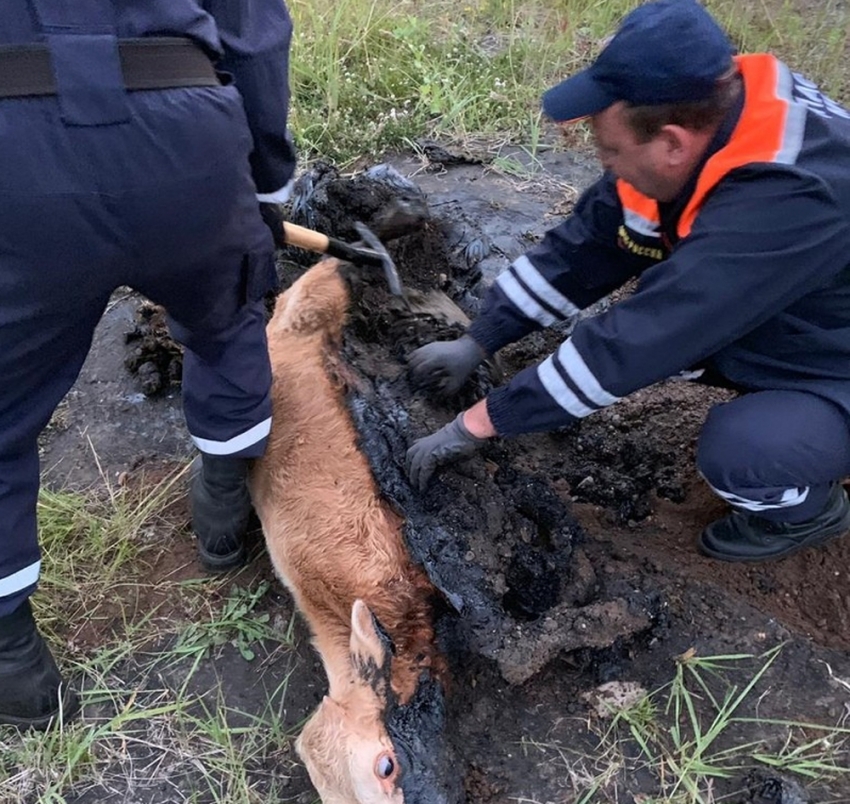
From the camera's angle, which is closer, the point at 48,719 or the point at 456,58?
the point at 48,719

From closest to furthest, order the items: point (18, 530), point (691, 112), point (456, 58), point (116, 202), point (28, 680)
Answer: point (116, 202)
point (691, 112)
point (18, 530)
point (28, 680)
point (456, 58)

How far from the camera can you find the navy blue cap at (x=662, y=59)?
2.06 metres

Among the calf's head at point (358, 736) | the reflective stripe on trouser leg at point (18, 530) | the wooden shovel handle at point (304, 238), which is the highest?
the wooden shovel handle at point (304, 238)

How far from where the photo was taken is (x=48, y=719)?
255 cm

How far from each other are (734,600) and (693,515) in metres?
0.40

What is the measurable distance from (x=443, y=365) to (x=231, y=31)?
3.84 feet

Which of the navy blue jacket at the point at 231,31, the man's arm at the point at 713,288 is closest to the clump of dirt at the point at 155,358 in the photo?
the navy blue jacket at the point at 231,31

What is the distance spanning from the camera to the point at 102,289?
1.99 meters

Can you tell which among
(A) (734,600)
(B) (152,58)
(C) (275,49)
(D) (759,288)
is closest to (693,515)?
(A) (734,600)

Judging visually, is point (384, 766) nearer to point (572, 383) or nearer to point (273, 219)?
point (572, 383)

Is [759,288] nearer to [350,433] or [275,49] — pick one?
[350,433]

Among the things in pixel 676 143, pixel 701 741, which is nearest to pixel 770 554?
pixel 701 741

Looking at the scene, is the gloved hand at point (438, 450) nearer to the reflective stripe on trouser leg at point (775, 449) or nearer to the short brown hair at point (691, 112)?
the reflective stripe on trouser leg at point (775, 449)

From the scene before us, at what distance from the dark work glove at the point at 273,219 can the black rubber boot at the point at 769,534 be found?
5.68 ft
